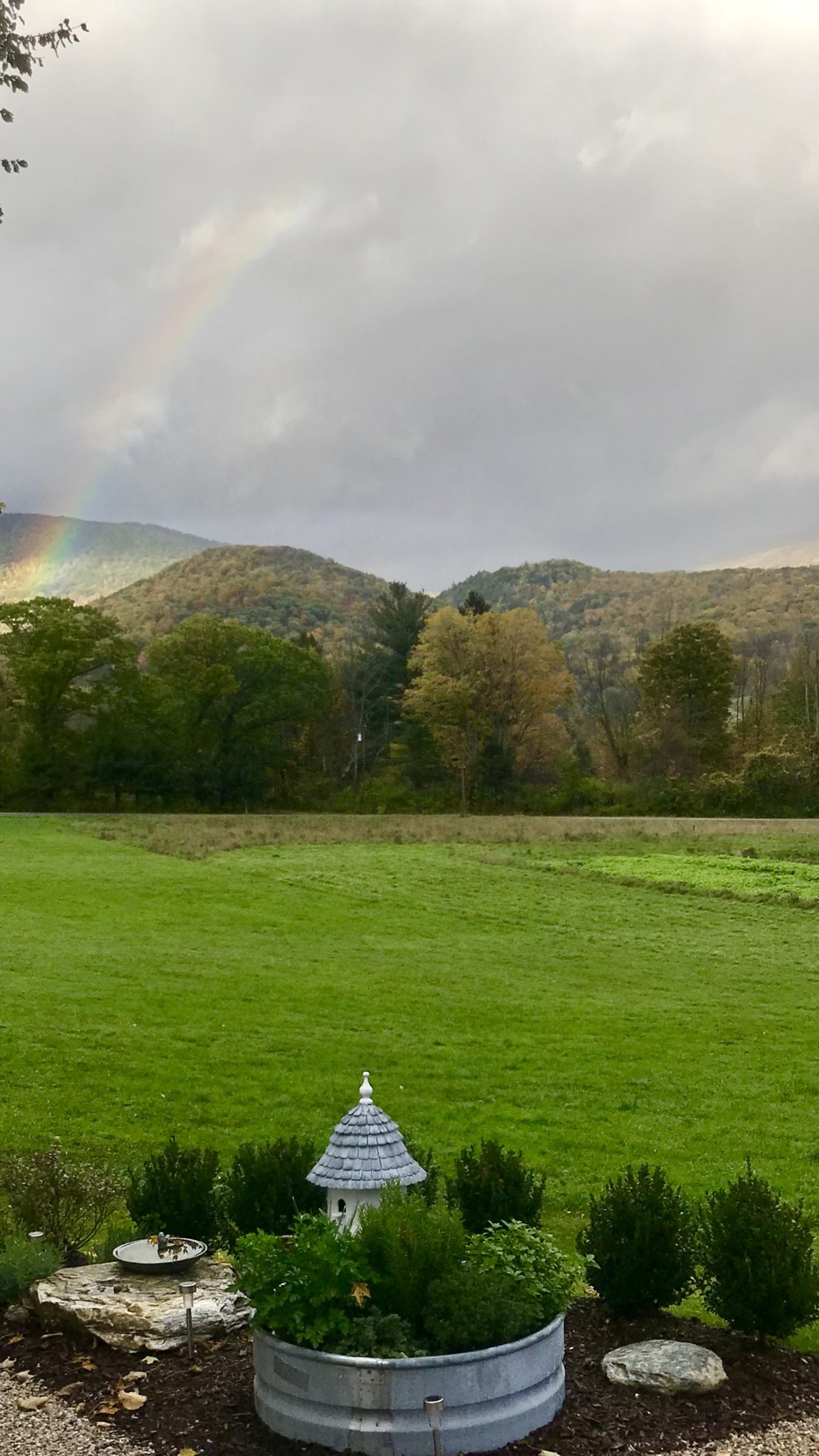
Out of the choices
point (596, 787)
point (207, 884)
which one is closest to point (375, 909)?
point (207, 884)

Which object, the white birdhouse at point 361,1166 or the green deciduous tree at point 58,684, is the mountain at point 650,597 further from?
the white birdhouse at point 361,1166

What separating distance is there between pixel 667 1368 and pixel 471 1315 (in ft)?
4.30

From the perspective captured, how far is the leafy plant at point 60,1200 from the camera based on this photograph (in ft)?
28.5

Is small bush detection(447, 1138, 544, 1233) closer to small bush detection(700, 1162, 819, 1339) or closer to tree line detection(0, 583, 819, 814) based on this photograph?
small bush detection(700, 1162, 819, 1339)

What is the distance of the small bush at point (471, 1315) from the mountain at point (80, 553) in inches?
3703

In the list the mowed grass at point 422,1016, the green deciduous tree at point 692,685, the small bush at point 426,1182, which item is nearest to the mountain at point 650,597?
the green deciduous tree at point 692,685

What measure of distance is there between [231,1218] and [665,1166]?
5.71 m

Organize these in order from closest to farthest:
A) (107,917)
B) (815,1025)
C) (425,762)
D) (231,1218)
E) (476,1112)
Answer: (231,1218) → (476,1112) → (815,1025) → (107,917) → (425,762)

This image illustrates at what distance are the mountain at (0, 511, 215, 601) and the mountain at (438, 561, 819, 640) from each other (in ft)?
130

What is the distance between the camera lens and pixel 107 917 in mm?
27406

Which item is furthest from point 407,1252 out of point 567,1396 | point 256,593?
point 256,593

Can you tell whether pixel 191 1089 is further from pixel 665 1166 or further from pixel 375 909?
pixel 375 909

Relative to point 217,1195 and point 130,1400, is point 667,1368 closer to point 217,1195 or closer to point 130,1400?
point 130,1400

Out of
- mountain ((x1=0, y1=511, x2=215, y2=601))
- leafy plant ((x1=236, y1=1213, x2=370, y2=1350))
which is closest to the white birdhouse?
leafy plant ((x1=236, y1=1213, x2=370, y2=1350))
